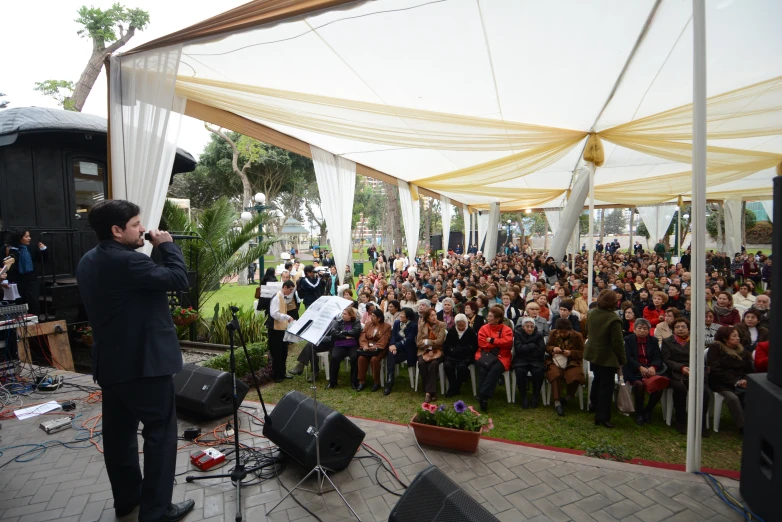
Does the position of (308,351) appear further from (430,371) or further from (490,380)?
(490,380)

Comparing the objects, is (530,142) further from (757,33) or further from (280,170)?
(280,170)

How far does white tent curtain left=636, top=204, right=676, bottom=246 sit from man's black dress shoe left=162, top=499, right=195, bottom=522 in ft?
Answer: 85.8

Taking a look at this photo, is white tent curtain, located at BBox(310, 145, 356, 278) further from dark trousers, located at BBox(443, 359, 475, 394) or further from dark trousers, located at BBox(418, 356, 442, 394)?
dark trousers, located at BBox(443, 359, 475, 394)

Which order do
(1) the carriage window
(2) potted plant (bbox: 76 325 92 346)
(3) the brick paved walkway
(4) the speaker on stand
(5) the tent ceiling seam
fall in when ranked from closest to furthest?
(4) the speaker on stand, (3) the brick paved walkway, (5) the tent ceiling seam, (2) potted plant (bbox: 76 325 92 346), (1) the carriage window

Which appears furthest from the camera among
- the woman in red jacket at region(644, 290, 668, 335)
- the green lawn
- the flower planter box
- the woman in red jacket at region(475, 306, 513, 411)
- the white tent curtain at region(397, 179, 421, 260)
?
the white tent curtain at region(397, 179, 421, 260)

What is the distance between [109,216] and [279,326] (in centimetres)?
347

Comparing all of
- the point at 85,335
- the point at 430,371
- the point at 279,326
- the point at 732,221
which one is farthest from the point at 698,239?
the point at 732,221

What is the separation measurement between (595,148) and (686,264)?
494 inches

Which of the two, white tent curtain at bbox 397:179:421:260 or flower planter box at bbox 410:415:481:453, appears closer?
flower planter box at bbox 410:415:481:453

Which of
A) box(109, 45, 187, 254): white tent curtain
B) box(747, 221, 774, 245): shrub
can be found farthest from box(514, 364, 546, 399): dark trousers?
box(747, 221, 774, 245): shrub

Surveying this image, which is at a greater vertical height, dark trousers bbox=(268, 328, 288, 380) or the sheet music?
the sheet music

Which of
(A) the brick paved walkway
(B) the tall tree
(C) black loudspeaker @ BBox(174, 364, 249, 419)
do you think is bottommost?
(A) the brick paved walkway

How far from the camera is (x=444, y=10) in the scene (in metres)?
2.83

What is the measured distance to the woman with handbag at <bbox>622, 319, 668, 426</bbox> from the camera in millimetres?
4324
